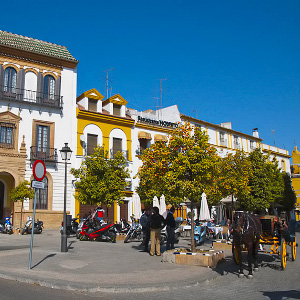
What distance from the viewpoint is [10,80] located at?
27.0 metres

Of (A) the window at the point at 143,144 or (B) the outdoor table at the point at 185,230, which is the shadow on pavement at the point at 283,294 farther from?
(A) the window at the point at 143,144

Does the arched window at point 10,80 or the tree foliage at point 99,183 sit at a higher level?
the arched window at point 10,80

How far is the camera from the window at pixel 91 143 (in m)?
30.5

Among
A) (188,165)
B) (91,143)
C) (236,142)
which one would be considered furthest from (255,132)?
(188,165)

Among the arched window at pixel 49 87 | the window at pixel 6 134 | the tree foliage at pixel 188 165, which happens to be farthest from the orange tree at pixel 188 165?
the arched window at pixel 49 87

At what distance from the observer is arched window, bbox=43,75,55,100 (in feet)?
94.0

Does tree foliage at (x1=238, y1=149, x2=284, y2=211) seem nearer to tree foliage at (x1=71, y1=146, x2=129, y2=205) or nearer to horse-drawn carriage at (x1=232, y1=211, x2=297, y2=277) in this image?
tree foliage at (x1=71, y1=146, x2=129, y2=205)

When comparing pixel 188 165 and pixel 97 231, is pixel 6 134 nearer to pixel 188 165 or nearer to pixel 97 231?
pixel 97 231

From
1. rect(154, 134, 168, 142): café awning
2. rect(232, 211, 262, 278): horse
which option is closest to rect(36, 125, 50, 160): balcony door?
rect(154, 134, 168, 142): café awning

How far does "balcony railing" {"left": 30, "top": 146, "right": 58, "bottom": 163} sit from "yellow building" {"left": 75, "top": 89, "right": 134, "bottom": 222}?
2.29 metres

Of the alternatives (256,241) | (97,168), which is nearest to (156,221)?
(256,241)

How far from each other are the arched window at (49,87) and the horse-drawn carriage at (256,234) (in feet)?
71.5

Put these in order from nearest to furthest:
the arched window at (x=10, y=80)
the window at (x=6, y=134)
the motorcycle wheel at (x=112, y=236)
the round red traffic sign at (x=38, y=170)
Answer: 1. the round red traffic sign at (x=38, y=170)
2. the motorcycle wheel at (x=112, y=236)
3. the window at (x=6, y=134)
4. the arched window at (x=10, y=80)

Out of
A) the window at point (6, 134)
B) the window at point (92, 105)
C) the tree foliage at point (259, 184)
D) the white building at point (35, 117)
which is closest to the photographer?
the window at point (6, 134)
